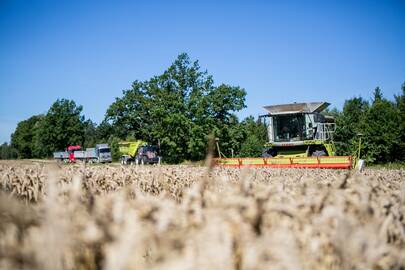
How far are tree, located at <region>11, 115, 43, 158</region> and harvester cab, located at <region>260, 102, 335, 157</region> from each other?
96137 millimetres

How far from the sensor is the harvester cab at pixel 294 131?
19.6m

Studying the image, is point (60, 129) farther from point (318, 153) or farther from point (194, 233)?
point (194, 233)

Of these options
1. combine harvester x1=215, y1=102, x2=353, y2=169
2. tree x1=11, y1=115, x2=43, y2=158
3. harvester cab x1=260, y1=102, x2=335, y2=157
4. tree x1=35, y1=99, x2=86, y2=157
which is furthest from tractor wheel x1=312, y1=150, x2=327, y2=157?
tree x1=11, y1=115, x2=43, y2=158

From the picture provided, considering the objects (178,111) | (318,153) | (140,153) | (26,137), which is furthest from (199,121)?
(26,137)

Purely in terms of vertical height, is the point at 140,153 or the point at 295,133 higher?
the point at 295,133

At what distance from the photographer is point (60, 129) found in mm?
79125

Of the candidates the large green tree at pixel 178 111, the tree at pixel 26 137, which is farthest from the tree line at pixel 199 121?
the tree at pixel 26 137

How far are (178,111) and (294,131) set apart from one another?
28.5 metres

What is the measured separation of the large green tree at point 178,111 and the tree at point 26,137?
61718mm

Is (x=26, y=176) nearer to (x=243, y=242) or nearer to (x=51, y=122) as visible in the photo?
(x=243, y=242)

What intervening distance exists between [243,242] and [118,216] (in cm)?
48

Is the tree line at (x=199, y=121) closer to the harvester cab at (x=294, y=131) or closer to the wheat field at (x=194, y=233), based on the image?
the harvester cab at (x=294, y=131)

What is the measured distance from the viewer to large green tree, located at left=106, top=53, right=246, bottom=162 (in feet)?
149

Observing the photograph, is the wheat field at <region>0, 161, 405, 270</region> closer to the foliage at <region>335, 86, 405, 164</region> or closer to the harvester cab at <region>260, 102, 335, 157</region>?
the harvester cab at <region>260, 102, 335, 157</region>
